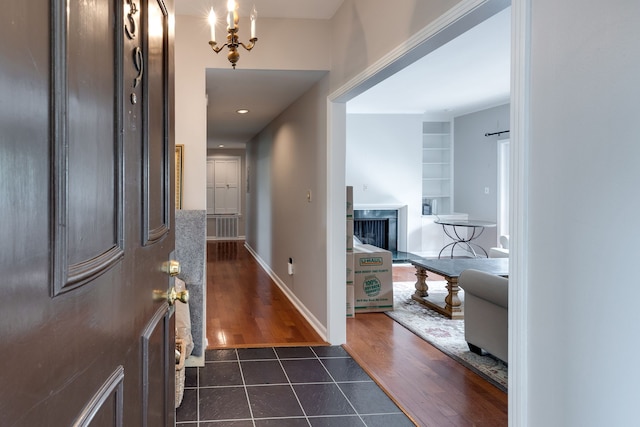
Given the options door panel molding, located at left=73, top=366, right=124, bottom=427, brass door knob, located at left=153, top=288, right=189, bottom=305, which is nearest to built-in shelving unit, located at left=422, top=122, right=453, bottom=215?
brass door knob, located at left=153, top=288, right=189, bottom=305

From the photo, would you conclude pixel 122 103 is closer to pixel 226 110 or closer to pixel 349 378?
pixel 349 378

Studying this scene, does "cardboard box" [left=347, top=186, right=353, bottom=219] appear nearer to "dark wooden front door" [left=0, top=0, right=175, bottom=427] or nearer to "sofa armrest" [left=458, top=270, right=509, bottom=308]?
"sofa armrest" [left=458, top=270, right=509, bottom=308]

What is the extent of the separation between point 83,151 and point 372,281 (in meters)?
4.41

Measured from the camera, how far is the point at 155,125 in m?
1.09

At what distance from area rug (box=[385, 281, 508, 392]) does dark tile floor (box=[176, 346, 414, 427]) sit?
0.77 m

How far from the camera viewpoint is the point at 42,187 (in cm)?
49

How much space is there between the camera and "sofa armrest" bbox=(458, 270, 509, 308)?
3.19 m

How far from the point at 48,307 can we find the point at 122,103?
40cm

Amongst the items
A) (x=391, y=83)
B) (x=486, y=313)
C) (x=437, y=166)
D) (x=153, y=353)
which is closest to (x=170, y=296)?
(x=153, y=353)

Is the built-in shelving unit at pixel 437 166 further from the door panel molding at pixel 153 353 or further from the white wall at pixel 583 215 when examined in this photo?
the door panel molding at pixel 153 353

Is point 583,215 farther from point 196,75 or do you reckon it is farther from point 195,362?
point 196,75

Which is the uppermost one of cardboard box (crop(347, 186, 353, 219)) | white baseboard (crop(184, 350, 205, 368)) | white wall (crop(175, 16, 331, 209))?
white wall (crop(175, 16, 331, 209))

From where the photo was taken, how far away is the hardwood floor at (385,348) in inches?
107

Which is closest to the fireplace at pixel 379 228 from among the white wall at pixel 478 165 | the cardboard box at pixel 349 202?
the white wall at pixel 478 165
